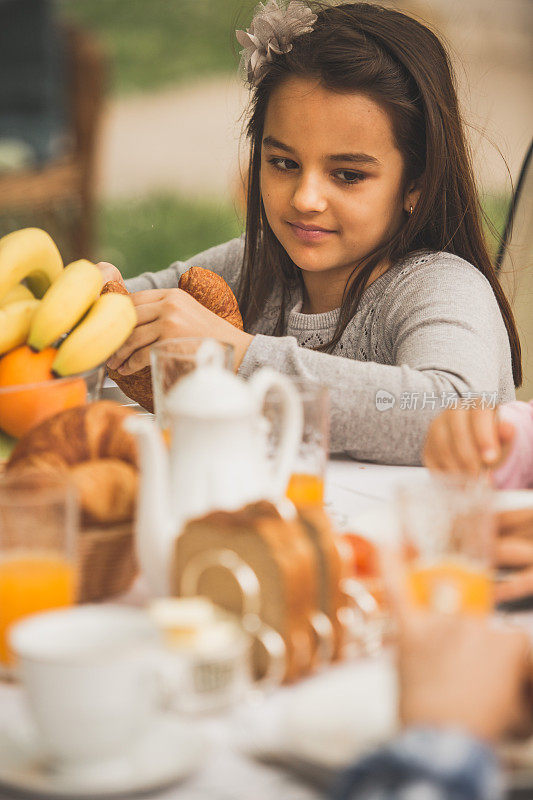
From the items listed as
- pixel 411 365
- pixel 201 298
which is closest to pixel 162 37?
pixel 201 298

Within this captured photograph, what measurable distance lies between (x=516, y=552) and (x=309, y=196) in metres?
0.90

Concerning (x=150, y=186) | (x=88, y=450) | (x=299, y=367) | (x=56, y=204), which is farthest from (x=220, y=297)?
(x=150, y=186)

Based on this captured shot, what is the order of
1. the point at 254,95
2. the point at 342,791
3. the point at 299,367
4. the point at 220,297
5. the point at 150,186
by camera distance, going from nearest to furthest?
the point at 342,791 < the point at 299,367 < the point at 220,297 < the point at 254,95 < the point at 150,186

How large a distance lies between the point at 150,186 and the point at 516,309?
12.5 feet

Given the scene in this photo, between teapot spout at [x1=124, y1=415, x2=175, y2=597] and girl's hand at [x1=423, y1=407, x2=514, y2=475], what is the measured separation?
1.12ft

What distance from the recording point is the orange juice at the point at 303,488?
35.3 inches

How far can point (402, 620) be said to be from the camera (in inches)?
21.8

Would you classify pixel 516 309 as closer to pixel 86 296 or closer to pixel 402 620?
pixel 86 296

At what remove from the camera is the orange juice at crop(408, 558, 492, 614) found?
62 centimetres

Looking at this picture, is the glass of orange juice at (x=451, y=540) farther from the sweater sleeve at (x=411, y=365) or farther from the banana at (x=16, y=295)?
the banana at (x=16, y=295)

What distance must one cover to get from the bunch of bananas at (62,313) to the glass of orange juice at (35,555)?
1.33 feet

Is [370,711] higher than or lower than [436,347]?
higher

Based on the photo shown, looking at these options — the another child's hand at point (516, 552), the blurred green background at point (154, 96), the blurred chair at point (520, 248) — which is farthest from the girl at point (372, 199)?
the blurred green background at point (154, 96)

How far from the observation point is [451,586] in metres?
0.64
